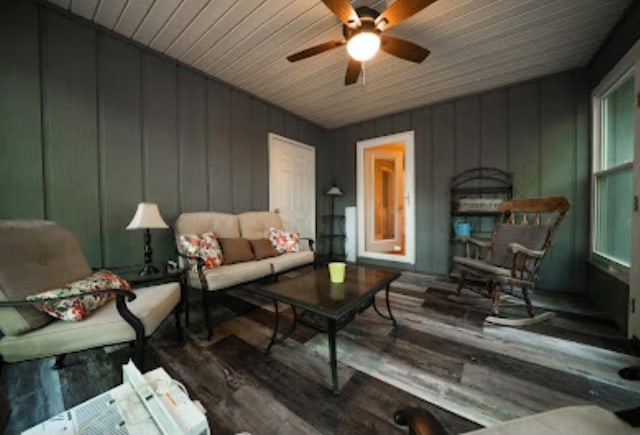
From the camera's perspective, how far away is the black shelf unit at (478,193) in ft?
10.2

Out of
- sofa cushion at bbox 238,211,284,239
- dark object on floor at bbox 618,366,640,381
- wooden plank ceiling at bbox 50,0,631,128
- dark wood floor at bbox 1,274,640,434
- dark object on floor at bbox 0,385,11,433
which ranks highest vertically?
wooden plank ceiling at bbox 50,0,631,128

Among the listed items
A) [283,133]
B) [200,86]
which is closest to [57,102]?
[200,86]

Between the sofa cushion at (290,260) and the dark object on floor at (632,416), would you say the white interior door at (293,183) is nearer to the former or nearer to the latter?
the sofa cushion at (290,260)

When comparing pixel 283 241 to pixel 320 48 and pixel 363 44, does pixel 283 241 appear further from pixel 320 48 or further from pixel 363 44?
pixel 363 44

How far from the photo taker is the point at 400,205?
5.05m

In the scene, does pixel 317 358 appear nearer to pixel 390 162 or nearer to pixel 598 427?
pixel 598 427

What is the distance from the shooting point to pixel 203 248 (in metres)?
2.27

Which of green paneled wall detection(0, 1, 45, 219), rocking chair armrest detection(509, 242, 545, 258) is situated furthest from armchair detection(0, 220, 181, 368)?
rocking chair armrest detection(509, 242, 545, 258)

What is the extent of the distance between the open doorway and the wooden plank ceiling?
113cm

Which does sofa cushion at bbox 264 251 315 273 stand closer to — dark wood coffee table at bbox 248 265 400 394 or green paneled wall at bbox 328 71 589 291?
dark wood coffee table at bbox 248 265 400 394

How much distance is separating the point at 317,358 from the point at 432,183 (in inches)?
120

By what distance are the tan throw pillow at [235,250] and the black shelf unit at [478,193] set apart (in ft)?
8.68

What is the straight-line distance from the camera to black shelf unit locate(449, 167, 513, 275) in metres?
3.10

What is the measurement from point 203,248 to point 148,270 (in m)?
0.48
